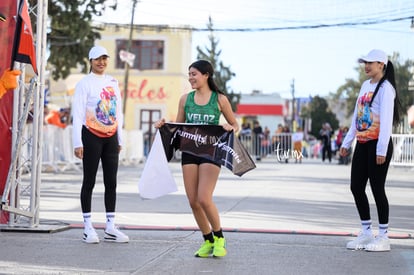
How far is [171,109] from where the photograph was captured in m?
50.4

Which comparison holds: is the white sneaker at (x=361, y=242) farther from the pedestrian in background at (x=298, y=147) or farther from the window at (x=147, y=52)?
the window at (x=147, y=52)

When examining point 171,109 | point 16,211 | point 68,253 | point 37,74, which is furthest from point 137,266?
point 171,109

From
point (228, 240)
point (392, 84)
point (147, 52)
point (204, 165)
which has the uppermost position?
point (147, 52)

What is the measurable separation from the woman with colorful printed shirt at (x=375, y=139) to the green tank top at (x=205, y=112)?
1530 millimetres

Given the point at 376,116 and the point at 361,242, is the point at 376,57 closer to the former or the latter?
the point at 376,116

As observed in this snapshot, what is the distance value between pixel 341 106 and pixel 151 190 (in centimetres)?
8811

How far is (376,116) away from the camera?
7.83 meters

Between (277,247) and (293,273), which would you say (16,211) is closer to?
(277,247)

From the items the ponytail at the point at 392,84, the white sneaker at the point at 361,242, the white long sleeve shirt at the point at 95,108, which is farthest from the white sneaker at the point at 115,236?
the ponytail at the point at 392,84

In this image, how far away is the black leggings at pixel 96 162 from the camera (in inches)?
320

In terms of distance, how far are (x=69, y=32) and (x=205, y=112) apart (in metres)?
16.5

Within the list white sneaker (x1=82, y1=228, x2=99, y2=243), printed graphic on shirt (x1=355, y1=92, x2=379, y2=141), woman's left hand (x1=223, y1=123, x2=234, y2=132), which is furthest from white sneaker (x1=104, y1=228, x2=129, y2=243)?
printed graphic on shirt (x1=355, y1=92, x2=379, y2=141)

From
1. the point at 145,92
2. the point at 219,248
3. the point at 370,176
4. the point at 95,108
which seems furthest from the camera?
the point at 145,92

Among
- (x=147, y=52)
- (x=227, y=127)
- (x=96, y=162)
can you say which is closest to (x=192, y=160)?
(x=227, y=127)
